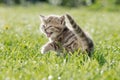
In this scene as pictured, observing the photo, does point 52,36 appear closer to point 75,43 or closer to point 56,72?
point 75,43

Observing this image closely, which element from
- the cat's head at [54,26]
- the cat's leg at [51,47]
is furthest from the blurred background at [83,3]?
the cat's head at [54,26]

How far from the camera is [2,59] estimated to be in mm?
4938

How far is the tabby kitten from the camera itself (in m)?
5.21

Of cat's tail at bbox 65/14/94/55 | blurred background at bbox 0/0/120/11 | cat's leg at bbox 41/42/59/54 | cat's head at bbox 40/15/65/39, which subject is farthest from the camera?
blurred background at bbox 0/0/120/11

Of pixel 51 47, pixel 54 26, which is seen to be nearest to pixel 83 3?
pixel 51 47

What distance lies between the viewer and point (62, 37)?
17.4 feet

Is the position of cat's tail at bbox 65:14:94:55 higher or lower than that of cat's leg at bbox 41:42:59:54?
higher

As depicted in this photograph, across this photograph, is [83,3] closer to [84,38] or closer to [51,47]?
[51,47]

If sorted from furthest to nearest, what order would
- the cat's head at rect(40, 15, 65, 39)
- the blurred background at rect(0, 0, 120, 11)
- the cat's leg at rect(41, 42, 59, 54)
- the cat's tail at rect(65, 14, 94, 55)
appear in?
the blurred background at rect(0, 0, 120, 11)
the cat's leg at rect(41, 42, 59, 54)
the cat's head at rect(40, 15, 65, 39)
the cat's tail at rect(65, 14, 94, 55)

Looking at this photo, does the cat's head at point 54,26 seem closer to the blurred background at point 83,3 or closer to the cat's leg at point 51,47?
the cat's leg at point 51,47

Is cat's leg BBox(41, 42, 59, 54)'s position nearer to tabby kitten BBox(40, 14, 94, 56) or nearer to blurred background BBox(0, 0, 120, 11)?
tabby kitten BBox(40, 14, 94, 56)

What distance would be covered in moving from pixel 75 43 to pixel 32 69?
3.58 ft

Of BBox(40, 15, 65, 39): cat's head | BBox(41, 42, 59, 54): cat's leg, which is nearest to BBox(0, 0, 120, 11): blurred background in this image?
BBox(41, 42, 59, 54): cat's leg

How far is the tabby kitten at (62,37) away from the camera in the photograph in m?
5.21
